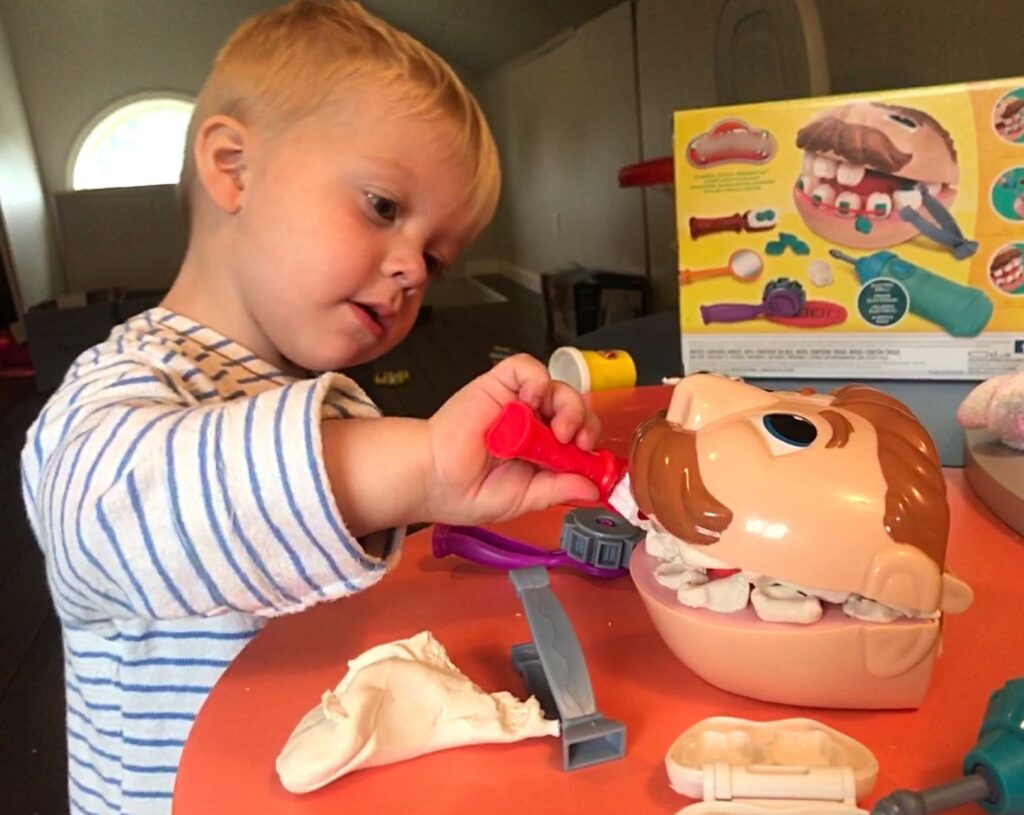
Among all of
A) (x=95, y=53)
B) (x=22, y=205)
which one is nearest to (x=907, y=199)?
(x=22, y=205)

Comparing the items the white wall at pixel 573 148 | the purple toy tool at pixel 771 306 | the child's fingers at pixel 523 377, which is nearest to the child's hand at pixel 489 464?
the child's fingers at pixel 523 377

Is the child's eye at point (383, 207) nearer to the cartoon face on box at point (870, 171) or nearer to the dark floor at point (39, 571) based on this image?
the cartoon face on box at point (870, 171)

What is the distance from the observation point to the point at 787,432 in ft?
1.07

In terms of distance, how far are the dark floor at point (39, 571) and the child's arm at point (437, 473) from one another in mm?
996

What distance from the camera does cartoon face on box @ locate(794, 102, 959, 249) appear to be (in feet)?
2.33

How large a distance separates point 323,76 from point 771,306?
1.34 feet

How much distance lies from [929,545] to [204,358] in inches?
15.8

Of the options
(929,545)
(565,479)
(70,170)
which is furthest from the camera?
(70,170)

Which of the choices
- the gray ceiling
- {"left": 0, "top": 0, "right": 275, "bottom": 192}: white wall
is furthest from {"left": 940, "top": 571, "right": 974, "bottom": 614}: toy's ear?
{"left": 0, "top": 0, "right": 275, "bottom": 192}: white wall

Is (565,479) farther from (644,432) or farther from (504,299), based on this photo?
(504,299)

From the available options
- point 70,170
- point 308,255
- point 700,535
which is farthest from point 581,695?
point 70,170

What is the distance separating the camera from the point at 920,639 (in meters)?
0.31

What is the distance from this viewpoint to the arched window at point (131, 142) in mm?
4656

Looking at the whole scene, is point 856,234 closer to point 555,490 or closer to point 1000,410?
point 1000,410
